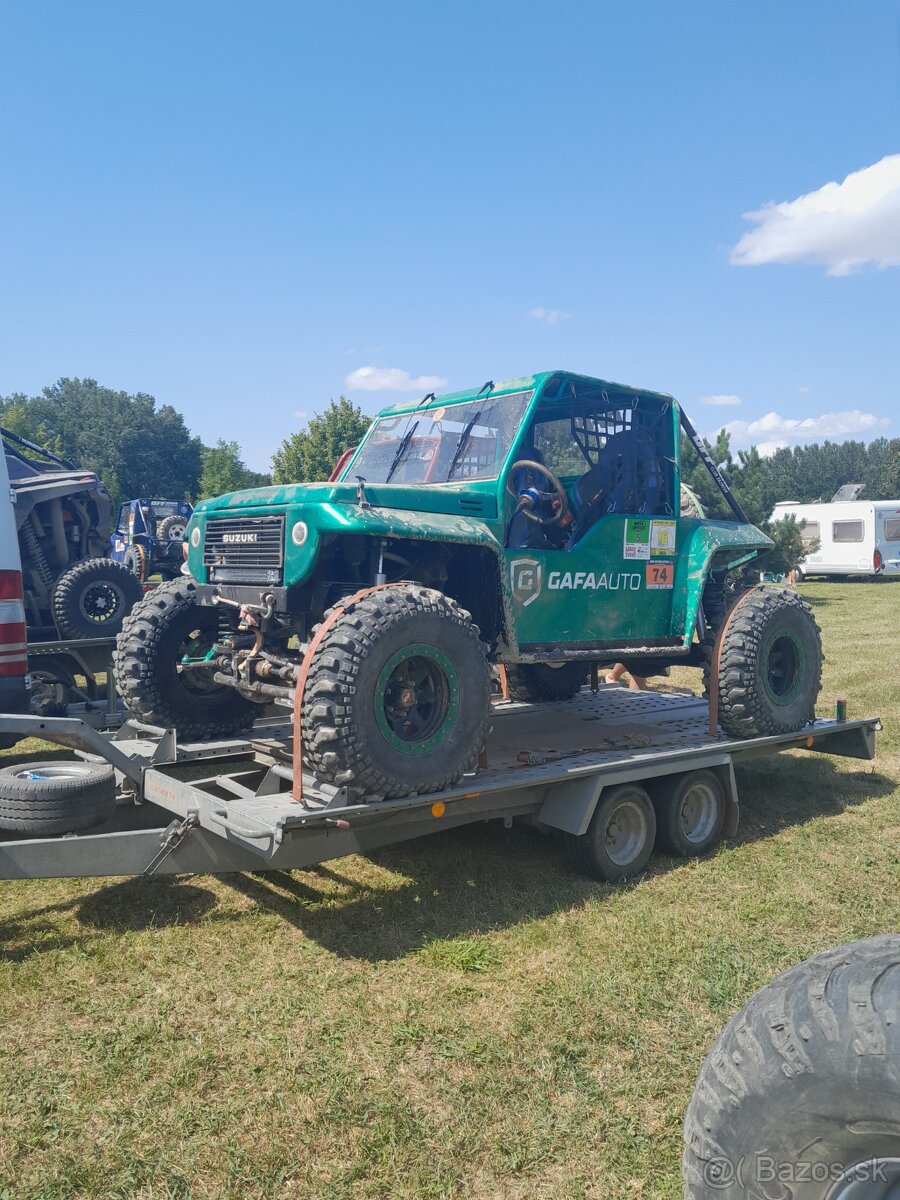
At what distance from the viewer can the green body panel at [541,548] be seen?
4.88 m

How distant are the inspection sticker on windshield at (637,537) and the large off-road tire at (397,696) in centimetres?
174

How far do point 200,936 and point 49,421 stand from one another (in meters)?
78.5

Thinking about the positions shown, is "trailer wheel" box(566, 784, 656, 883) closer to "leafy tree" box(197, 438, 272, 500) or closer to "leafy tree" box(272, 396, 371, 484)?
"leafy tree" box(272, 396, 371, 484)

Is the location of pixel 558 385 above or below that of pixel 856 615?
above

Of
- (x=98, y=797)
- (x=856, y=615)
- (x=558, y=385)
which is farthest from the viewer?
(x=856, y=615)

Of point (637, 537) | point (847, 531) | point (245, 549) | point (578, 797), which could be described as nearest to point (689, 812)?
point (578, 797)

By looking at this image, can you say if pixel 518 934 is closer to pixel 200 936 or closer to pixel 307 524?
pixel 200 936

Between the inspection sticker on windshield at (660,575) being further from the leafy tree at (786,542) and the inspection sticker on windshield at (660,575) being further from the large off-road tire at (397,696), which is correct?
the leafy tree at (786,542)

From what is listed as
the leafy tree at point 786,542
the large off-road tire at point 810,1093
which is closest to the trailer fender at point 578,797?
the large off-road tire at point 810,1093

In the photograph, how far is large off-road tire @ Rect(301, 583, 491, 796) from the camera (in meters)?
4.29

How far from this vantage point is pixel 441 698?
4797mm

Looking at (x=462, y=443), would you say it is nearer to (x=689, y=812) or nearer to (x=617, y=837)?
(x=617, y=837)

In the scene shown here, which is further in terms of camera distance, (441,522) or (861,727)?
(861,727)

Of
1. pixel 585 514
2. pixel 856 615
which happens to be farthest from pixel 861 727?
pixel 856 615
